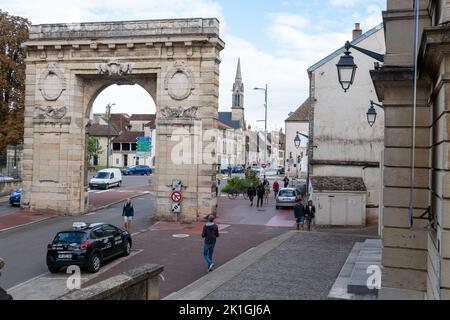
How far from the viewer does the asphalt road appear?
52.0ft

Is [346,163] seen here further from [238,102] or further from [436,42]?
[238,102]

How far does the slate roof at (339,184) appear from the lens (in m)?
25.7

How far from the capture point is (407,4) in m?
Answer: 10.7

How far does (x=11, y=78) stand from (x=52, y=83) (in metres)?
15.4

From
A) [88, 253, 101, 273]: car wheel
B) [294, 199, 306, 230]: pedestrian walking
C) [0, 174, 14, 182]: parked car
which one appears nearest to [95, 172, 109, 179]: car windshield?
[0, 174, 14, 182]: parked car

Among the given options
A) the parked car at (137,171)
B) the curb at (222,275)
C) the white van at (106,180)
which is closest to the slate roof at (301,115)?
the parked car at (137,171)

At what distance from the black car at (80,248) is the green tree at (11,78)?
28617 millimetres

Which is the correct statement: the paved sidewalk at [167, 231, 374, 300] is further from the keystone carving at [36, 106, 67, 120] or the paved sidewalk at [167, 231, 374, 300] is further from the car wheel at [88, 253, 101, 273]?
the keystone carving at [36, 106, 67, 120]

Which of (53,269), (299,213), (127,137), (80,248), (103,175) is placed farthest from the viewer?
(127,137)

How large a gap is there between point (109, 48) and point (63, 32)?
9.45 feet

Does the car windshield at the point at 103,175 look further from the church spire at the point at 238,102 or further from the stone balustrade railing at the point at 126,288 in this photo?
the church spire at the point at 238,102

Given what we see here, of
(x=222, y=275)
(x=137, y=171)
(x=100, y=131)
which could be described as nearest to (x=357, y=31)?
(x=222, y=275)

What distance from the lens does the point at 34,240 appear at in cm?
2167
